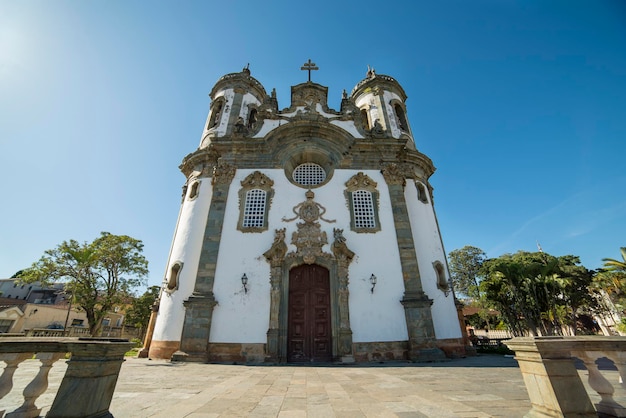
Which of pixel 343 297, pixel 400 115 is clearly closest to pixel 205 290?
pixel 343 297

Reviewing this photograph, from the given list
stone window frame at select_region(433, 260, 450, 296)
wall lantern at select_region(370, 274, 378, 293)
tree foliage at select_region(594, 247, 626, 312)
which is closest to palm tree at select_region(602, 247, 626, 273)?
tree foliage at select_region(594, 247, 626, 312)

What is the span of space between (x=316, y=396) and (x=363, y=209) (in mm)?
10563

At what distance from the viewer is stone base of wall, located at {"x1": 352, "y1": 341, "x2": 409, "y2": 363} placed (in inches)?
450

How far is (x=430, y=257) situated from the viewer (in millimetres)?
14391

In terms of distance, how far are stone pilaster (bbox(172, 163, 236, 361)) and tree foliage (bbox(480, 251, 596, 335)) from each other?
846 inches

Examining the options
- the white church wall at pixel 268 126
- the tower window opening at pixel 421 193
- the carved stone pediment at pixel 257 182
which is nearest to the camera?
the carved stone pediment at pixel 257 182

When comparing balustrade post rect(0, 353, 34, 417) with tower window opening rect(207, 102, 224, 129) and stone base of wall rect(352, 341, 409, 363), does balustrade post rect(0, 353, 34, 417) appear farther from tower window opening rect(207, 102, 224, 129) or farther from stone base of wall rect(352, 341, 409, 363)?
tower window opening rect(207, 102, 224, 129)

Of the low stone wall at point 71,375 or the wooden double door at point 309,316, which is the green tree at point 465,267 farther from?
the low stone wall at point 71,375

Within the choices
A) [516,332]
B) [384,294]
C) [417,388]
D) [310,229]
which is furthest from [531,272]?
[417,388]

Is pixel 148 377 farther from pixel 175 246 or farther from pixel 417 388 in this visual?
pixel 175 246

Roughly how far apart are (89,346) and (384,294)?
11216 millimetres

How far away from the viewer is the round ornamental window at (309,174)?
52.9 feet

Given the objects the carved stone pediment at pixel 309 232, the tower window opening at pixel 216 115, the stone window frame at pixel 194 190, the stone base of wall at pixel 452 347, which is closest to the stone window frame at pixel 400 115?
the carved stone pediment at pixel 309 232

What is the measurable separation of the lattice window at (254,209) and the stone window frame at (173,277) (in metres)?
3.78
